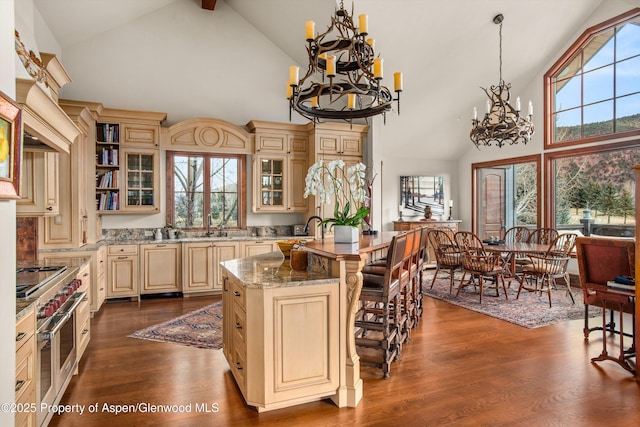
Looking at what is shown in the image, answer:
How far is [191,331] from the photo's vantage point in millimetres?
4125

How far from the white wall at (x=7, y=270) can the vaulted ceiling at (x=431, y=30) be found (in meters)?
3.71

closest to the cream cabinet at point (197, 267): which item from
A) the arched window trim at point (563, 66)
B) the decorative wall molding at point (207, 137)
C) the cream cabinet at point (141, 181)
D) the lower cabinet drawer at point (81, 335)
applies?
the cream cabinet at point (141, 181)

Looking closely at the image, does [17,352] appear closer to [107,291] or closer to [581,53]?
[107,291]

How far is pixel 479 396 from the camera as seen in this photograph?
2705 millimetres

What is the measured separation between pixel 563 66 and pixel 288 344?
6954 mm

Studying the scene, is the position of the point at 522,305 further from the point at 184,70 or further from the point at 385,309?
the point at 184,70

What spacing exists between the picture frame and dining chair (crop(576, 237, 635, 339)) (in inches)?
168


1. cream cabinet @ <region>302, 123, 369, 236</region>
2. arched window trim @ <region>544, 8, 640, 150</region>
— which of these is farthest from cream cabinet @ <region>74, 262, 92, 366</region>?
arched window trim @ <region>544, 8, 640, 150</region>

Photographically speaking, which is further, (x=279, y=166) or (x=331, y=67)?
(x=279, y=166)

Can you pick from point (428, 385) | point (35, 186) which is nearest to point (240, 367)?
point (428, 385)

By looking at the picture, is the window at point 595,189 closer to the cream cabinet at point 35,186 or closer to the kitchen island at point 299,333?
the kitchen island at point 299,333

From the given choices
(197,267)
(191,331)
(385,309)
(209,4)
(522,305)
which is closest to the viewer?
(385,309)

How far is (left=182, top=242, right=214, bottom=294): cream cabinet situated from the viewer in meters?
5.61

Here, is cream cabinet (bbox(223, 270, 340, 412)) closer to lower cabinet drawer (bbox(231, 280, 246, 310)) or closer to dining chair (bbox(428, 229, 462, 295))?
lower cabinet drawer (bbox(231, 280, 246, 310))
